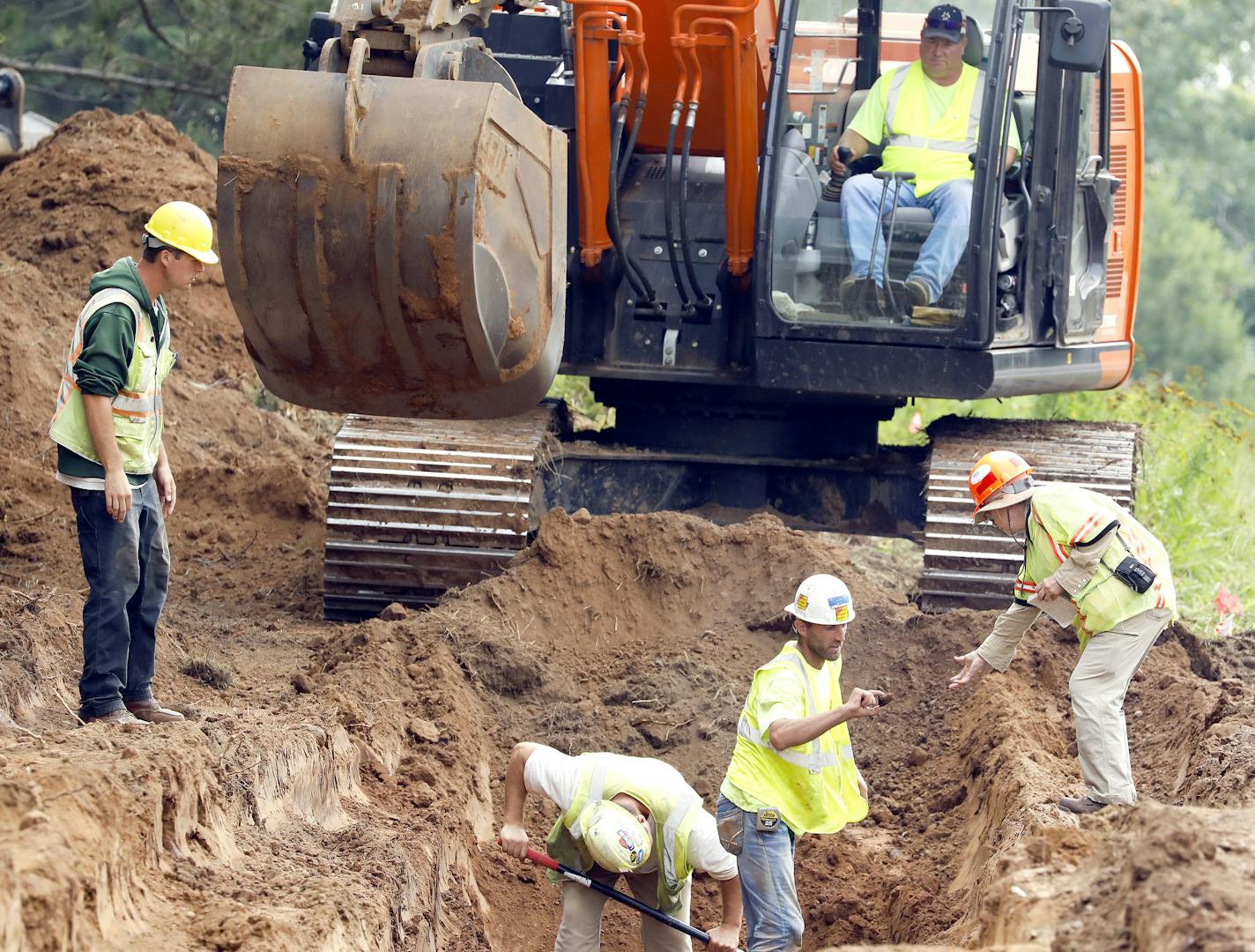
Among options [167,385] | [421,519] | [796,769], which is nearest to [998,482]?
[796,769]

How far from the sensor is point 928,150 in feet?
23.9

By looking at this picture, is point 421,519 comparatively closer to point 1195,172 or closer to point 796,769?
point 796,769

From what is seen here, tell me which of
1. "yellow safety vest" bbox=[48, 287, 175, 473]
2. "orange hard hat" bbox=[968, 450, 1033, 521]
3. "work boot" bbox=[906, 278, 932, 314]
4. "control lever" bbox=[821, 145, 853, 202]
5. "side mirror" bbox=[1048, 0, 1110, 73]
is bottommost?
"orange hard hat" bbox=[968, 450, 1033, 521]

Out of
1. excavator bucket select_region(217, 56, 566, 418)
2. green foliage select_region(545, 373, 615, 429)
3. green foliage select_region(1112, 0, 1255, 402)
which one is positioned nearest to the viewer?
excavator bucket select_region(217, 56, 566, 418)

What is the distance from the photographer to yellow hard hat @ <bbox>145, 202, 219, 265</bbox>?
524 centimetres

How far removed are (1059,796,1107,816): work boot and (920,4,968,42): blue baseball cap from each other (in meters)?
3.53

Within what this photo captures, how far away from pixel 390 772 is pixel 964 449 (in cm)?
355

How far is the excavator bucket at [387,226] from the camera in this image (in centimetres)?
494

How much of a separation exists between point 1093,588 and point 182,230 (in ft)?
10.7

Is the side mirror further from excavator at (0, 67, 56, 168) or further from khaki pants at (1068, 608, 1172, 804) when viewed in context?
excavator at (0, 67, 56, 168)

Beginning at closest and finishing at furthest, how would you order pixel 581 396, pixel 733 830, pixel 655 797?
pixel 655 797, pixel 733 830, pixel 581 396

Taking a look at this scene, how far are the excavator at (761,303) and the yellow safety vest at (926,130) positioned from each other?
0.07 m

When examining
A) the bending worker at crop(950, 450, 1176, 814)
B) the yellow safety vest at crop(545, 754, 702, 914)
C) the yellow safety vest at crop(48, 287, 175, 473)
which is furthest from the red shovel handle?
the yellow safety vest at crop(48, 287, 175, 473)

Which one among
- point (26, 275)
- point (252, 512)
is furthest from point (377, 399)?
point (26, 275)
